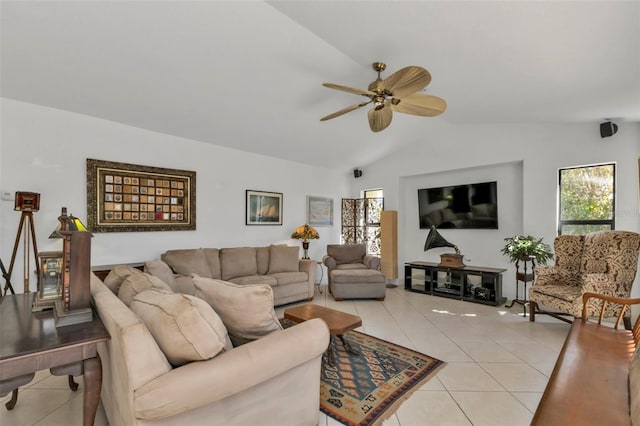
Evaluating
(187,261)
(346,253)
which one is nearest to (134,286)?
(187,261)

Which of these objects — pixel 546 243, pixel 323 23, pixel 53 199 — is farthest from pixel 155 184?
pixel 546 243

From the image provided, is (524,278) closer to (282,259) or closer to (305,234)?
(305,234)

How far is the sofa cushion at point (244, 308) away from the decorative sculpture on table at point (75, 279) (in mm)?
610

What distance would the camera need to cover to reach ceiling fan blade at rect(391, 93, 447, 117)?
270 centimetres

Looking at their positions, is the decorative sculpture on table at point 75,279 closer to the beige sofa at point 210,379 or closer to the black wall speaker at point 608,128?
the beige sofa at point 210,379

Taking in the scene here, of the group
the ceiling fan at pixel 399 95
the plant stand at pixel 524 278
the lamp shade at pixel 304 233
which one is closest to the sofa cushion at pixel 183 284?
the lamp shade at pixel 304 233

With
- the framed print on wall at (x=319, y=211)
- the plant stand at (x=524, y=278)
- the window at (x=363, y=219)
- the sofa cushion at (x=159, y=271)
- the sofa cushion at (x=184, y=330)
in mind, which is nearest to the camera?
the sofa cushion at (x=184, y=330)

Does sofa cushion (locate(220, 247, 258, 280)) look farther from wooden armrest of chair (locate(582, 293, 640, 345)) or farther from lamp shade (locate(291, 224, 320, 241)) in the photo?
wooden armrest of chair (locate(582, 293, 640, 345))

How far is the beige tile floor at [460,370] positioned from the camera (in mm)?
1905

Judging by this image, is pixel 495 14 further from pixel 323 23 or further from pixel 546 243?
pixel 546 243

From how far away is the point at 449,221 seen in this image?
5516 mm

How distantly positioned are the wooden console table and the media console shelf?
4.85 metres

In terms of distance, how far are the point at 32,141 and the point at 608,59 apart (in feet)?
18.1

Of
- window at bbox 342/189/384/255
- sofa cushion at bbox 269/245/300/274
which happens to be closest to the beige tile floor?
sofa cushion at bbox 269/245/300/274
